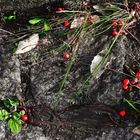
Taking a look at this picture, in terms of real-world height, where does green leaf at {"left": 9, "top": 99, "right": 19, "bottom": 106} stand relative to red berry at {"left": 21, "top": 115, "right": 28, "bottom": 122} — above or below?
above

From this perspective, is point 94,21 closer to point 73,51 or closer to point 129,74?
point 73,51

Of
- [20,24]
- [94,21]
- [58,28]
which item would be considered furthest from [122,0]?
[20,24]

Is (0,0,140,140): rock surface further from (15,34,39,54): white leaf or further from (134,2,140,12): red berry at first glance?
(134,2,140,12): red berry

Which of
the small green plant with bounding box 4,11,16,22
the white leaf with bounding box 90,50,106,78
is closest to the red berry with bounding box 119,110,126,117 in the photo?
the white leaf with bounding box 90,50,106,78

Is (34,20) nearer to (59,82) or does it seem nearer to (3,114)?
(59,82)

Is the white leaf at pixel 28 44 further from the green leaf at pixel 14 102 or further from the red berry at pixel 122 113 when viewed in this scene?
the red berry at pixel 122 113

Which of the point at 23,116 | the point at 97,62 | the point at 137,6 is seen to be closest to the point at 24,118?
the point at 23,116

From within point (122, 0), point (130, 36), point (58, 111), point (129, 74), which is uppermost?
point (122, 0)
